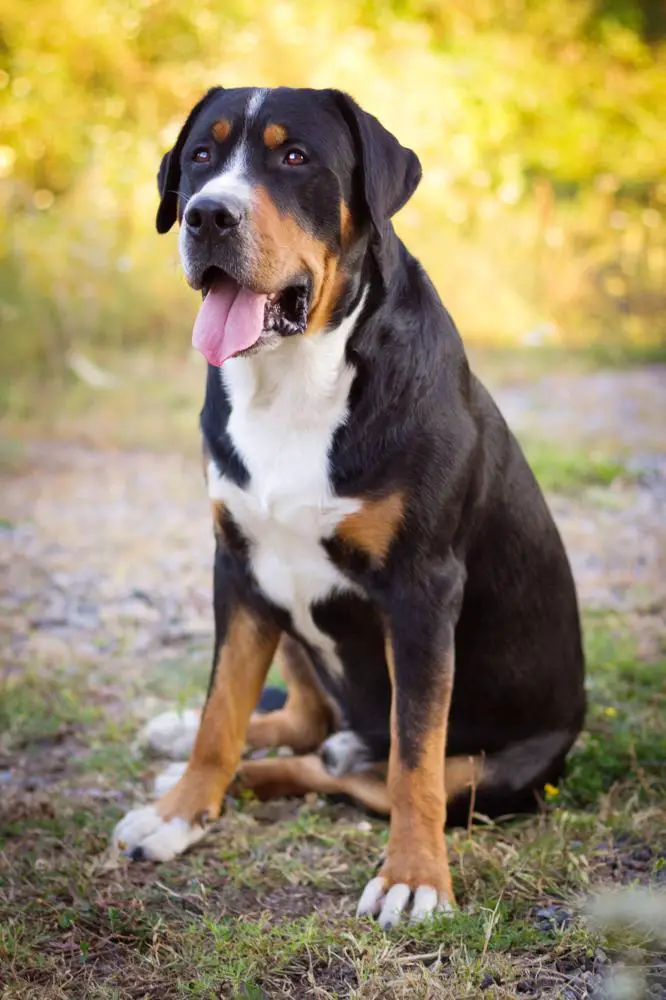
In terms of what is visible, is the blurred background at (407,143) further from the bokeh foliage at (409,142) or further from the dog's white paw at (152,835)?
the dog's white paw at (152,835)

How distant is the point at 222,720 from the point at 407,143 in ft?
23.5

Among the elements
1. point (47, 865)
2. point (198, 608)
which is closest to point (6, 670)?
point (198, 608)

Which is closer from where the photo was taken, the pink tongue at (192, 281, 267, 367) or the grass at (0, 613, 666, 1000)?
the grass at (0, 613, 666, 1000)

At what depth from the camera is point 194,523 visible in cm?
585

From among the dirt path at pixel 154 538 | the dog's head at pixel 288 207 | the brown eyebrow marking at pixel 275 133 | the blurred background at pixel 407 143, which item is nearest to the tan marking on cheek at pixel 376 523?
the dog's head at pixel 288 207

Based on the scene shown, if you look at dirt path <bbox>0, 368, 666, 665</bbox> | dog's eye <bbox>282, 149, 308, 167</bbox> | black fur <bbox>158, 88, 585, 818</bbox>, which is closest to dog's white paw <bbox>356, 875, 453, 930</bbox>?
black fur <bbox>158, 88, 585, 818</bbox>

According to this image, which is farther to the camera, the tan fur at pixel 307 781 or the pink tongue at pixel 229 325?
the tan fur at pixel 307 781

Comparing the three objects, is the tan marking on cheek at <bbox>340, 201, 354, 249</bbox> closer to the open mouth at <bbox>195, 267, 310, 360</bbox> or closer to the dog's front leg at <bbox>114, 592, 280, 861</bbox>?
the open mouth at <bbox>195, 267, 310, 360</bbox>

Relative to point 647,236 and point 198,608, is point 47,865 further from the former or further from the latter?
point 647,236

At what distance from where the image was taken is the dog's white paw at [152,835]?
278cm

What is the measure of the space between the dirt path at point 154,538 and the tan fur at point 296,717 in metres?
1.08

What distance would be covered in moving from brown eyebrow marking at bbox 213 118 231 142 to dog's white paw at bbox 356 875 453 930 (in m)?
1.72

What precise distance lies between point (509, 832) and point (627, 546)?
8.84 ft

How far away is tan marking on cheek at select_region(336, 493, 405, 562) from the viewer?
2.55 meters
